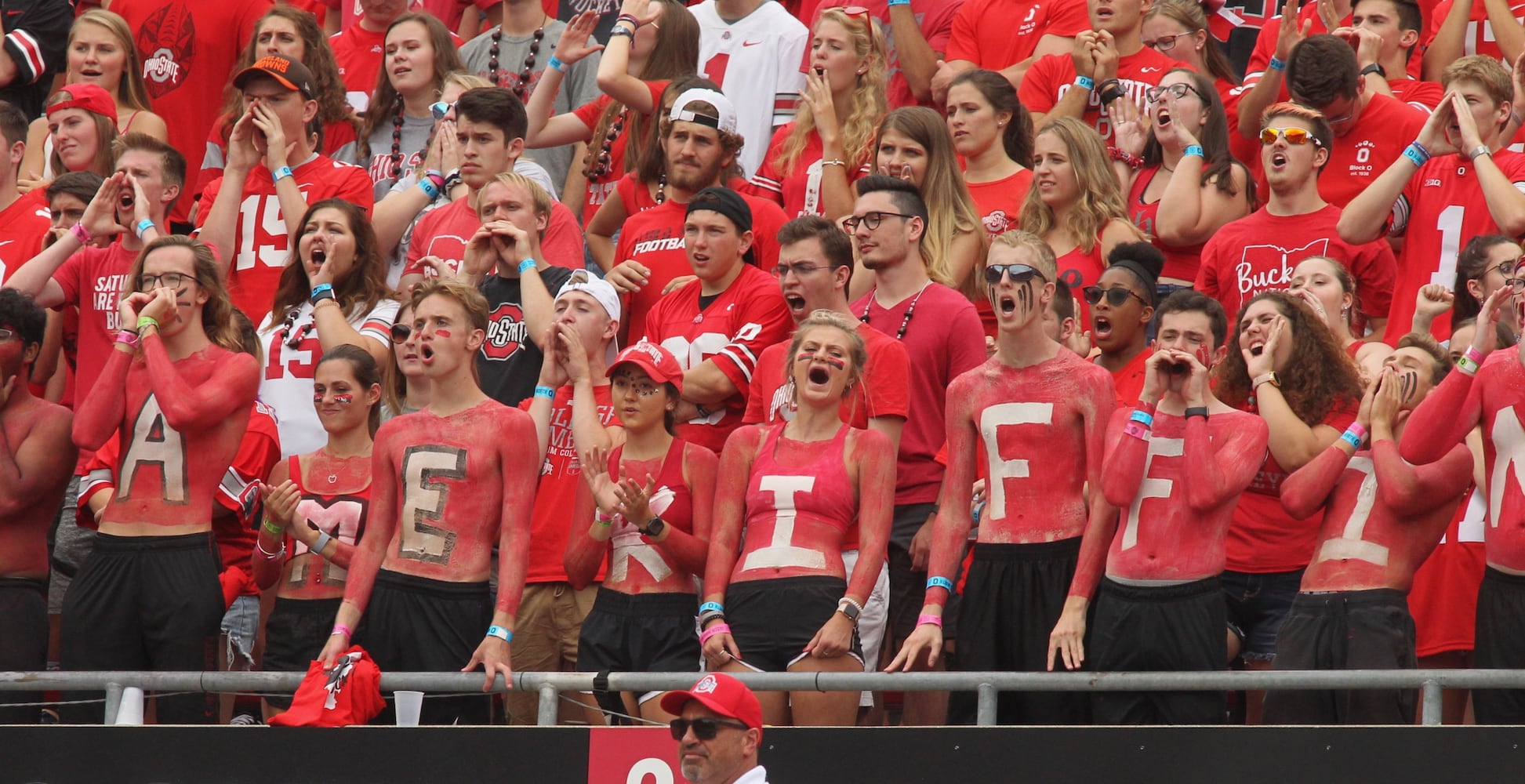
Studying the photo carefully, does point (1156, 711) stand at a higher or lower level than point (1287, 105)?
lower

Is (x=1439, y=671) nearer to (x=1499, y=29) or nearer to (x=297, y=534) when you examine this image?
(x=297, y=534)

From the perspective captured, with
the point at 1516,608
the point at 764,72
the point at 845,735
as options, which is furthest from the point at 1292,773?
the point at 764,72

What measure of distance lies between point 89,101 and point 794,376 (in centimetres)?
448

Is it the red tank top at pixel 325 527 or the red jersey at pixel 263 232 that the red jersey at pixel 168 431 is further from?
the red jersey at pixel 263 232

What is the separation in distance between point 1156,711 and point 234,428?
11.7ft

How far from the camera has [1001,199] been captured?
8844 millimetres

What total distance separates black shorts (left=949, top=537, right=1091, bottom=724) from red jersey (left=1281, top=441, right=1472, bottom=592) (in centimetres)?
80

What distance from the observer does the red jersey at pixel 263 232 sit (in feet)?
29.2

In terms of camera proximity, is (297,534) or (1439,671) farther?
(297,534)

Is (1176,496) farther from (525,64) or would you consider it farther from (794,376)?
→ (525,64)

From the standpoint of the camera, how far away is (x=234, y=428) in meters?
7.36

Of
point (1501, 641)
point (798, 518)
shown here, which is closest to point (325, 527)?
point (798, 518)

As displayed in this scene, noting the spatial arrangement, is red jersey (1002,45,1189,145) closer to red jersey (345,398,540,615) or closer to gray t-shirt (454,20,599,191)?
gray t-shirt (454,20,599,191)

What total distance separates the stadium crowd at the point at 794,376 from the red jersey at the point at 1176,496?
0.02m
